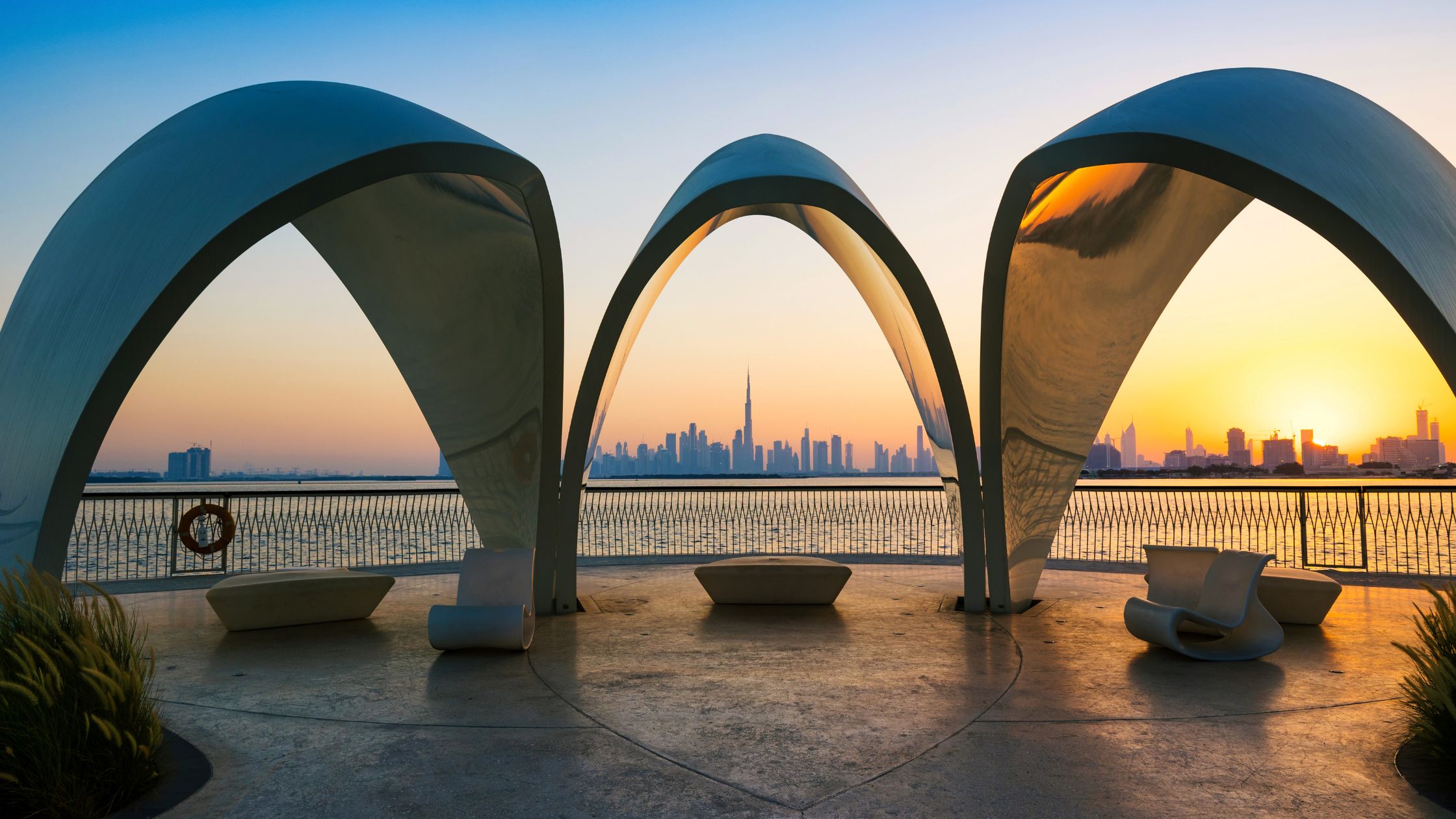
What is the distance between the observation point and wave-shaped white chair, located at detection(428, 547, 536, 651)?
8.20 metres

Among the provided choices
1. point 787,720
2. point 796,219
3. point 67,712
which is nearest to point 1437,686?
point 787,720

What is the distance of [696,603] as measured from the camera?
1109cm

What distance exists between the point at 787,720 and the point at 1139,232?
7.09 meters

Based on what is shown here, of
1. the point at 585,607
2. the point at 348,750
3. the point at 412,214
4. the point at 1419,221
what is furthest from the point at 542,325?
the point at 1419,221

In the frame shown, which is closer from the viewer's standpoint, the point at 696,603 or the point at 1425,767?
the point at 1425,767

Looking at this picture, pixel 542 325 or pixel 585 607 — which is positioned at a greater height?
pixel 542 325

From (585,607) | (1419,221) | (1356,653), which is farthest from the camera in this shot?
(585,607)

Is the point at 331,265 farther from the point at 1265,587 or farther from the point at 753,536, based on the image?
the point at 753,536

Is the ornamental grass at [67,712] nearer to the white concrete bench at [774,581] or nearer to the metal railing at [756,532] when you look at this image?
the white concrete bench at [774,581]

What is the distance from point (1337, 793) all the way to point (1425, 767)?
806 mm

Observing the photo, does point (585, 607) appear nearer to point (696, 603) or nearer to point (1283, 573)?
point (696, 603)

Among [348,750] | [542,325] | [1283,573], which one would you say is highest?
[542,325]

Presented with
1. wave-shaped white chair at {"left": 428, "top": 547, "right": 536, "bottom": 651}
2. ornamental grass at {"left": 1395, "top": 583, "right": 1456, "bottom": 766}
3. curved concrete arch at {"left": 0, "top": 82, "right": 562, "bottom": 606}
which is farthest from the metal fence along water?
ornamental grass at {"left": 1395, "top": 583, "right": 1456, "bottom": 766}

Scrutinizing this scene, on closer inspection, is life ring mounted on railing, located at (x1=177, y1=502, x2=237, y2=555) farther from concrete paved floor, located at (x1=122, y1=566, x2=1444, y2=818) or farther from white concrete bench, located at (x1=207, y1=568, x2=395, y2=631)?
white concrete bench, located at (x1=207, y1=568, x2=395, y2=631)
